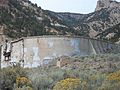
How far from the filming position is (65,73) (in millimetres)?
20859

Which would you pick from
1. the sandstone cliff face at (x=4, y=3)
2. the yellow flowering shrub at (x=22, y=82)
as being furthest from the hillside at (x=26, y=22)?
the yellow flowering shrub at (x=22, y=82)

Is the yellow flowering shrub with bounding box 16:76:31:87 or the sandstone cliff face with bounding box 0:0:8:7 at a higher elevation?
the sandstone cliff face with bounding box 0:0:8:7

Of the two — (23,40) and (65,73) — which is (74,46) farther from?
(65,73)

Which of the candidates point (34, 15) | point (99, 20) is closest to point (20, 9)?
point (34, 15)

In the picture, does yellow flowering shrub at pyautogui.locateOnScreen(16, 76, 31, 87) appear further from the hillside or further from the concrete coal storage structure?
the hillside

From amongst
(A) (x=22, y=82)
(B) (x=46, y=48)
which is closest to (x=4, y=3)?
(B) (x=46, y=48)

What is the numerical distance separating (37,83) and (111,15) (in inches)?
5749

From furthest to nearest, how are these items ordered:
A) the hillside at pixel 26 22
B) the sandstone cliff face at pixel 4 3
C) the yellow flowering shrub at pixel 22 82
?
the sandstone cliff face at pixel 4 3 → the hillside at pixel 26 22 → the yellow flowering shrub at pixel 22 82

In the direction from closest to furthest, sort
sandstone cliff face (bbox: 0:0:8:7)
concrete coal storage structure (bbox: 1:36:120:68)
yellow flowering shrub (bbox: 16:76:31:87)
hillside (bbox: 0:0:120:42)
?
yellow flowering shrub (bbox: 16:76:31:87) → concrete coal storage structure (bbox: 1:36:120:68) → hillside (bbox: 0:0:120:42) → sandstone cliff face (bbox: 0:0:8:7)

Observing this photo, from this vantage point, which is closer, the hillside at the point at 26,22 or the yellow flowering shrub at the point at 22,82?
the yellow flowering shrub at the point at 22,82

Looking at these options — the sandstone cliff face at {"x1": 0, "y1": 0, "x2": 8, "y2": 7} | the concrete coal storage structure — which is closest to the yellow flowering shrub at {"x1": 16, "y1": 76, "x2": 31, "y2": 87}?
the concrete coal storage structure

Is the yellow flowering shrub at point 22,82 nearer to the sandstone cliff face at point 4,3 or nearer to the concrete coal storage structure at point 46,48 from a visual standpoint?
the concrete coal storage structure at point 46,48

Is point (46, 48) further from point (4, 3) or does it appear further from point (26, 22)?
point (4, 3)

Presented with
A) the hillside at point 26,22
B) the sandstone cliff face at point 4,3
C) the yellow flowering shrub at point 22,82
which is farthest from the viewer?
the sandstone cliff face at point 4,3
